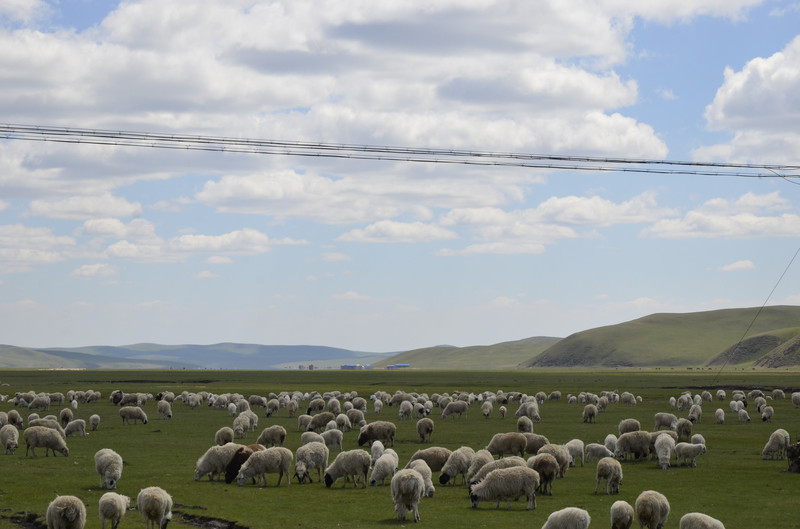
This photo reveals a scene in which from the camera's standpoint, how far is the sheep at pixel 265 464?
92.3 feet

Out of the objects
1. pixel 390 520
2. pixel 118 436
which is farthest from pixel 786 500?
pixel 118 436

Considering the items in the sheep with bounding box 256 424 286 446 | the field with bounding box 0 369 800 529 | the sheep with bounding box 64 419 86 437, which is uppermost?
the sheep with bounding box 256 424 286 446

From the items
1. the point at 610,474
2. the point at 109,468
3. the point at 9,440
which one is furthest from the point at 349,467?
the point at 9,440

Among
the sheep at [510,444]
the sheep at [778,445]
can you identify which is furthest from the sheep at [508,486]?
the sheep at [778,445]

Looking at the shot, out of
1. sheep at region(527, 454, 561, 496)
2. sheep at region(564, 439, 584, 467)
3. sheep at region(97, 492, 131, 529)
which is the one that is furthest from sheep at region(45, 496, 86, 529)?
sheep at region(564, 439, 584, 467)

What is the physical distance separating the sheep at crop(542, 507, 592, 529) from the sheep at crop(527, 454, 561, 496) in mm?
6870

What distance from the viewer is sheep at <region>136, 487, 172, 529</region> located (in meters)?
20.4

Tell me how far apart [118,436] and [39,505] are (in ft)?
64.8

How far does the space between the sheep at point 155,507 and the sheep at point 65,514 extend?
154 centimetres

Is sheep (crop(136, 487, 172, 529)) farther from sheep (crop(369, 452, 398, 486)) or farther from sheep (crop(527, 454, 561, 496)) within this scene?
sheep (crop(527, 454, 561, 496))

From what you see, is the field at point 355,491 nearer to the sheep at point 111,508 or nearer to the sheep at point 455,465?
the sheep at point 455,465

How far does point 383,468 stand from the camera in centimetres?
2784

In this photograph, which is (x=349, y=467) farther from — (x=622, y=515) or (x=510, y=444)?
(x=622, y=515)

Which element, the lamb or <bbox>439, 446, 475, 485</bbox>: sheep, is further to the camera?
<bbox>439, 446, 475, 485</bbox>: sheep
